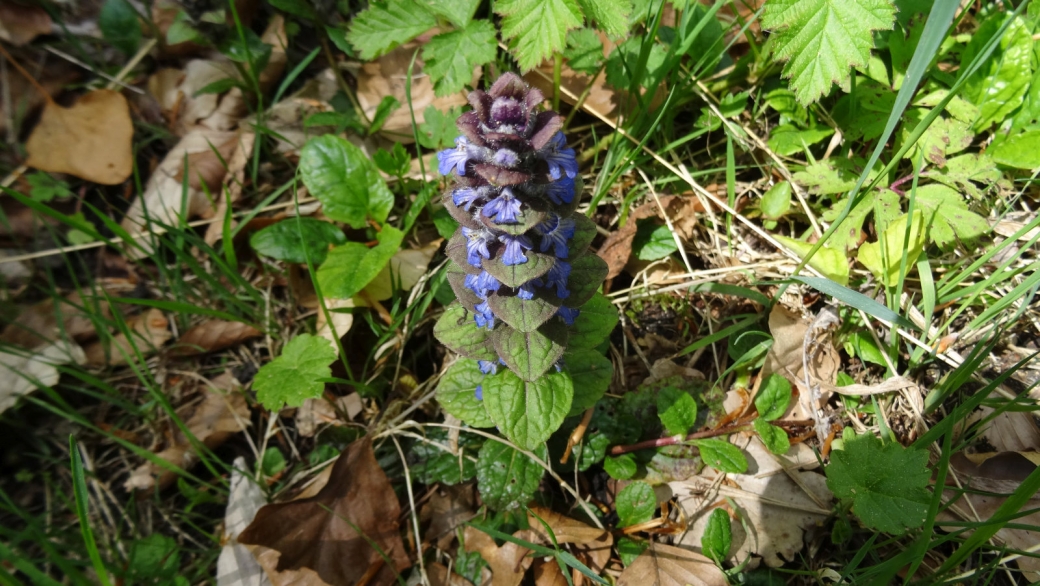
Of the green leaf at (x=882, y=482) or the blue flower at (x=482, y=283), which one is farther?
the green leaf at (x=882, y=482)

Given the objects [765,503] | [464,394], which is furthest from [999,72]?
[464,394]

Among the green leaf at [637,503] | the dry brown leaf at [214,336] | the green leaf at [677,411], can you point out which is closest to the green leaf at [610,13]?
the green leaf at [677,411]

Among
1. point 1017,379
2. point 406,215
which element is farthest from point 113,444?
point 1017,379

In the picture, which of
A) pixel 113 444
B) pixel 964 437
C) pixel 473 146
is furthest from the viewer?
pixel 113 444

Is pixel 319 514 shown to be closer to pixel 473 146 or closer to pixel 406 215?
pixel 406 215

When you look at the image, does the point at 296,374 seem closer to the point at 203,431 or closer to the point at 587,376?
the point at 203,431

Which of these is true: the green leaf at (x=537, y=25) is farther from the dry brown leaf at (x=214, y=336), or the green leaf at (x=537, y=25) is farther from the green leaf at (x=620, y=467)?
the dry brown leaf at (x=214, y=336)
